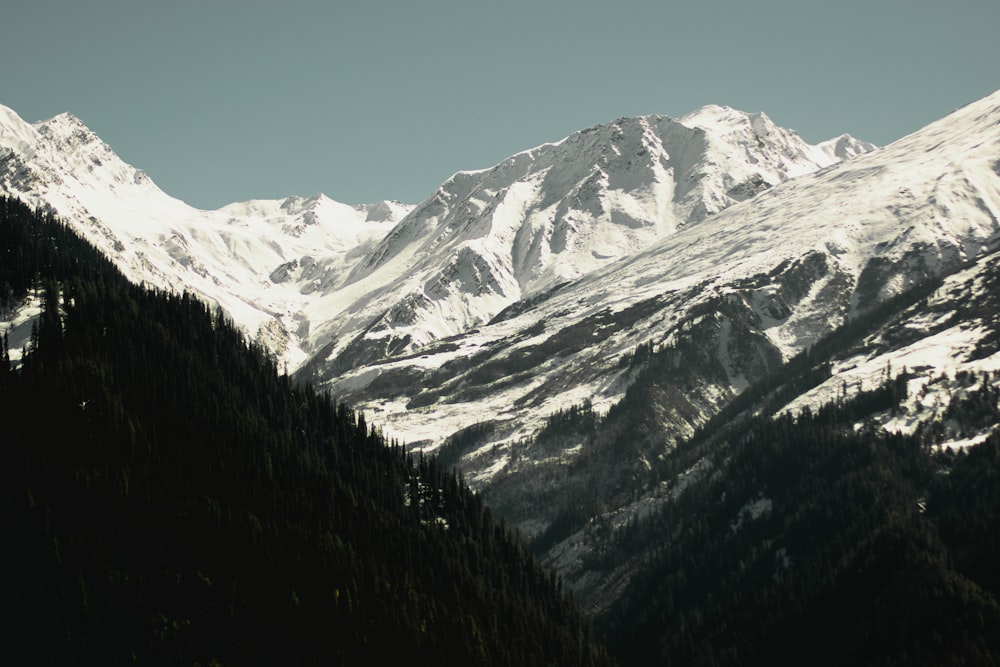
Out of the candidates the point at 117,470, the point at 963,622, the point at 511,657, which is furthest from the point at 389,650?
the point at 963,622

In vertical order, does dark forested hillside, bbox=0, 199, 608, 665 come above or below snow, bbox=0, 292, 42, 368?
below

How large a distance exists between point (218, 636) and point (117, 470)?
31719mm

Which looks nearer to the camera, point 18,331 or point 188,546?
point 188,546

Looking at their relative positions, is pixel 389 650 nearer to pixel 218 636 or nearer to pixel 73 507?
pixel 218 636

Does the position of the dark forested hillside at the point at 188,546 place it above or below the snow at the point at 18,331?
below

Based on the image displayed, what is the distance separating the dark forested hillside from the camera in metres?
142

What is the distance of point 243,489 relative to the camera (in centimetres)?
17525

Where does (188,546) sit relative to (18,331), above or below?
below

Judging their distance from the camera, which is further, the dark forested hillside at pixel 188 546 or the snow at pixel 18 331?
the snow at pixel 18 331

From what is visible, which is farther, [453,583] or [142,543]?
[453,583]

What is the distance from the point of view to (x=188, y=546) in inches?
6156

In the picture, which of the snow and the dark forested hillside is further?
the snow

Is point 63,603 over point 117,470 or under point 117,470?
under

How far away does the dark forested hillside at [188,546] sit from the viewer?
142 m
